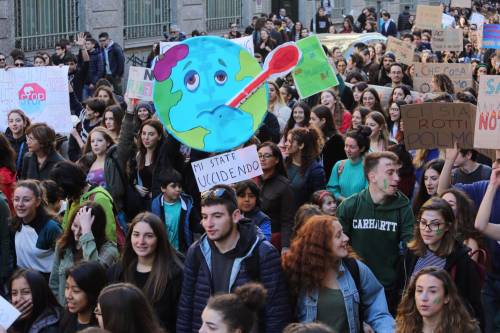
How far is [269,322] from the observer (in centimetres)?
567

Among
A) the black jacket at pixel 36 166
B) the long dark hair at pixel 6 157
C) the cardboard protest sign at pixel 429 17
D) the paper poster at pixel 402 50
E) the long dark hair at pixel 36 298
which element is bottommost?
the long dark hair at pixel 36 298

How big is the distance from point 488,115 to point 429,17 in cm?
1312

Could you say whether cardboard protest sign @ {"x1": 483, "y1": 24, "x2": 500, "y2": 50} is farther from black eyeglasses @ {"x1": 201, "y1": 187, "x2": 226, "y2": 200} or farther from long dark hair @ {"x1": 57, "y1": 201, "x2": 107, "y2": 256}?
black eyeglasses @ {"x1": 201, "y1": 187, "x2": 226, "y2": 200}

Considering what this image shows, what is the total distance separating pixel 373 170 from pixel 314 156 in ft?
5.69

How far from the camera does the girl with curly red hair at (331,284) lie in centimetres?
568

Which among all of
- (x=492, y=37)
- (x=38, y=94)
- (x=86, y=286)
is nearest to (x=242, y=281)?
(x=86, y=286)

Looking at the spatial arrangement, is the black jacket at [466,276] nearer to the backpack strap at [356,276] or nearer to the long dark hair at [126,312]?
the backpack strap at [356,276]

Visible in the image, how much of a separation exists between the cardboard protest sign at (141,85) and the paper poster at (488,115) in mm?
4630

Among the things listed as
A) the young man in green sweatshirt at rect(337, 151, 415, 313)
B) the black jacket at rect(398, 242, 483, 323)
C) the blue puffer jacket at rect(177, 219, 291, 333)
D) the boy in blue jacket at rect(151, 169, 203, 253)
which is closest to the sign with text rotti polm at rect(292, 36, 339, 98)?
the boy in blue jacket at rect(151, 169, 203, 253)

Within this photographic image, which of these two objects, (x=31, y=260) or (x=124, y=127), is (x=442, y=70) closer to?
(x=124, y=127)

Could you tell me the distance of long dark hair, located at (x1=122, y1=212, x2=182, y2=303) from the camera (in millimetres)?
6047

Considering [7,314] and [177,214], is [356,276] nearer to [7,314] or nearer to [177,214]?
[7,314]

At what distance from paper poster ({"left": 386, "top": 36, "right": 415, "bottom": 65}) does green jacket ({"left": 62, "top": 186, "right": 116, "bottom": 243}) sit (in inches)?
391

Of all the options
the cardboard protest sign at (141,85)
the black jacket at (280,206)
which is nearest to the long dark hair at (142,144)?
the black jacket at (280,206)
